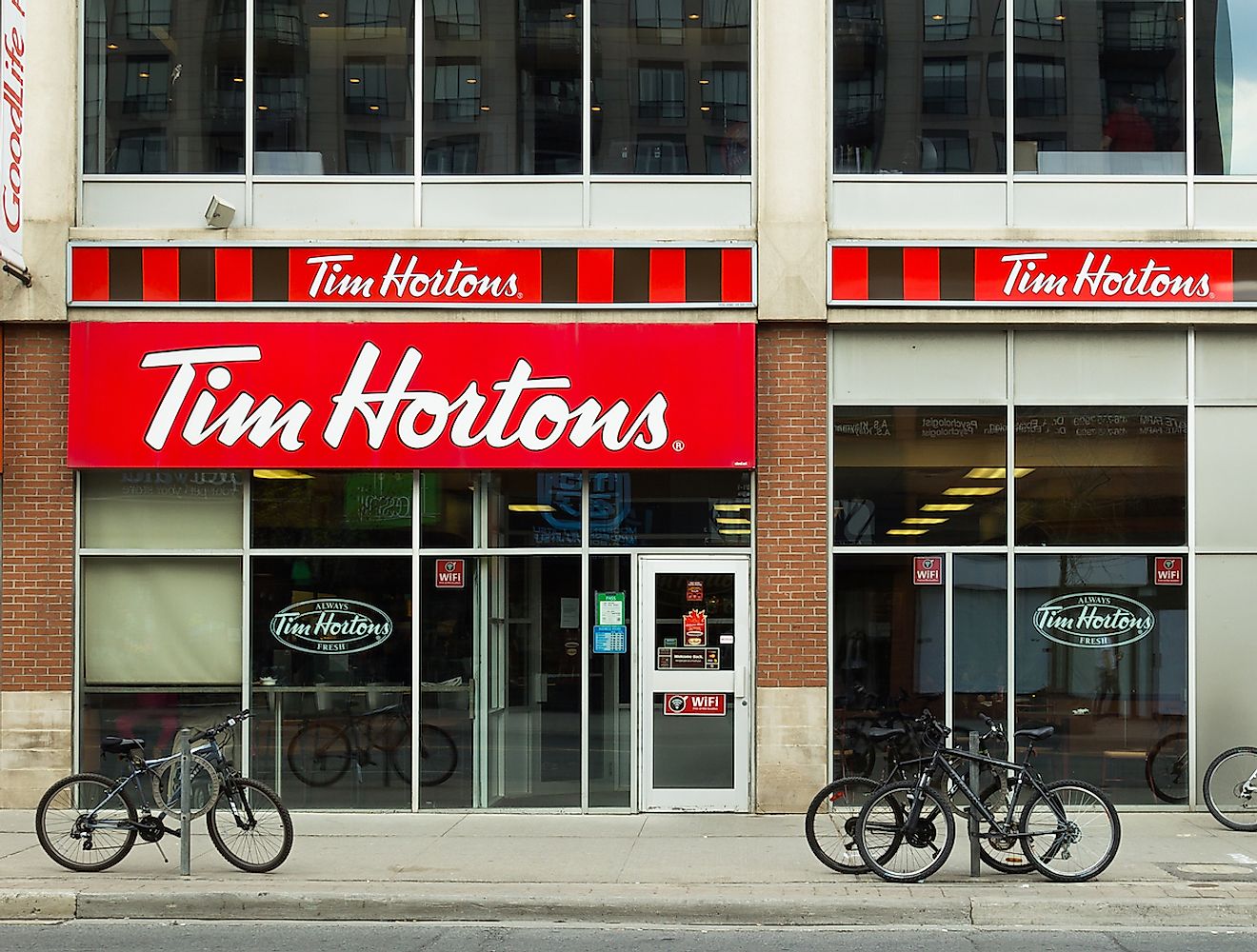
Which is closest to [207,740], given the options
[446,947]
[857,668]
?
[446,947]

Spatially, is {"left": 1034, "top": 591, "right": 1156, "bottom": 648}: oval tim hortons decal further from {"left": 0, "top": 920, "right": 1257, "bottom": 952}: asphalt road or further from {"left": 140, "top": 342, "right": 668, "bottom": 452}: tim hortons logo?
{"left": 0, "top": 920, "right": 1257, "bottom": 952}: asphalt road

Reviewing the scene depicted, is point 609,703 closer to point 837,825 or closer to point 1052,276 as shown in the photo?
point 837,825

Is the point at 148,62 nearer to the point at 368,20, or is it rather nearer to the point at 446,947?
the point at 368,20

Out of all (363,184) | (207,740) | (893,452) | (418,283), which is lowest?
(207,740)

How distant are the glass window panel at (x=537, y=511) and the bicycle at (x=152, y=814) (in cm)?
340

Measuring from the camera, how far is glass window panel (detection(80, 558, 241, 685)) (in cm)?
1330

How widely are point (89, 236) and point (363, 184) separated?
8.24 feet

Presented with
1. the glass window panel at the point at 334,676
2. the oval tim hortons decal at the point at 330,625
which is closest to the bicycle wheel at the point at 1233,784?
the glass window panel at the point at 334,676

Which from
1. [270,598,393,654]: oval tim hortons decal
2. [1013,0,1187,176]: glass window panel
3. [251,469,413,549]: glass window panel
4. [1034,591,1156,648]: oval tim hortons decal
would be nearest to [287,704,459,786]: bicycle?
[270,598,393,654]: oval tim hortons decal

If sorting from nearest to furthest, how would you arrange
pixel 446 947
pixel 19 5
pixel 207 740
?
pixel 446 947 → pixel 207 740 → pixel 19 5

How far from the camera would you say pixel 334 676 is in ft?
43.4

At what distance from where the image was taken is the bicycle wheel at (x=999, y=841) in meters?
10.4

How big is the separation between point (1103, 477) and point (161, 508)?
855cm

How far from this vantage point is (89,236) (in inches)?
523
